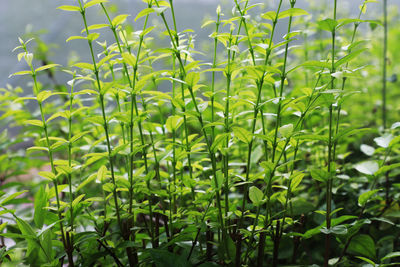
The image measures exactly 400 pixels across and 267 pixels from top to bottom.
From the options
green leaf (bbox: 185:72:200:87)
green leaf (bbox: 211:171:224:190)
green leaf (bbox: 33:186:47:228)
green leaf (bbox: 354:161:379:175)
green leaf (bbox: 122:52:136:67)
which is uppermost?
green leaf (bbox: 122:52:136:67)

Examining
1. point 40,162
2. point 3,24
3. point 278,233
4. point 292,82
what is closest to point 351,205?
point 278,233

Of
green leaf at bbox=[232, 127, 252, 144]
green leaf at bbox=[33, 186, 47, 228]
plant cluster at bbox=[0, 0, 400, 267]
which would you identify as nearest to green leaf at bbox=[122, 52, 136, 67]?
plant cluster at bbox=[0, 0, 400, 267]

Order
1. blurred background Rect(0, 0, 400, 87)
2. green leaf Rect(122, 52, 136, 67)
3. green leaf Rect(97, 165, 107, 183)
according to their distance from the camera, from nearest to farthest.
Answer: green leaf Rect(122, 52, 136, 67) < green leaf Rect(97, 165, 107, 183) < blurred background Rect(0, 0, 400, 87)

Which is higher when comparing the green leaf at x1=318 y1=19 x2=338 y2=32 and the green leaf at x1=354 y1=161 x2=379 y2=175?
the green leaf at x1=318 y1=19 x2=338 y2=32

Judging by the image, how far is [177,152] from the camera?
2.03 ft

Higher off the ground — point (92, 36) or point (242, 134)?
point (92, 36)

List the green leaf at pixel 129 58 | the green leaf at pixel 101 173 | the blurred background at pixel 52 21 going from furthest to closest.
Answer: the blurred background at pixel 52 21, the green leaf at pixel 101 173, the green leaf at pixel 129 58

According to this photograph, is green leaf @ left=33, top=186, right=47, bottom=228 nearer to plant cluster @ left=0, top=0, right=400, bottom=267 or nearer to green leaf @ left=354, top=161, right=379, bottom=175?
plant cluster @ left=0, top=0, right=400, bottom=267

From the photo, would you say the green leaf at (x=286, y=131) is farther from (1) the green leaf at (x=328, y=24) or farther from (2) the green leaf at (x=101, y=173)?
(2) the green leaf at (x=101, y=173)

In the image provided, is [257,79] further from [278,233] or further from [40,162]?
[40,162]

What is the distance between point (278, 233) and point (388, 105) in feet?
4.87

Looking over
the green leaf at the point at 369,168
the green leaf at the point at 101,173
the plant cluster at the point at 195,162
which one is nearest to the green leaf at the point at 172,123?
the plant cluster at the point at 195,162

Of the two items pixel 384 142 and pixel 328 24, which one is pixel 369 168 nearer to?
pixel 384 142

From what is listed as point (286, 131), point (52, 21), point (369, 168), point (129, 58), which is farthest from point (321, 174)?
point (52, 21)
